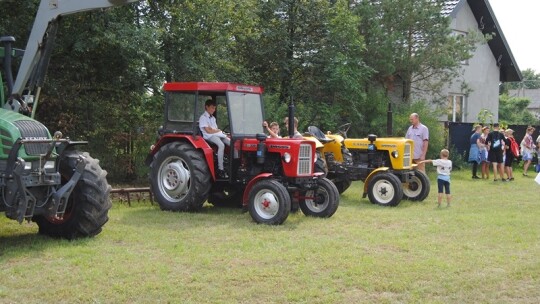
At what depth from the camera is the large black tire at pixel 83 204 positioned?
7.92m

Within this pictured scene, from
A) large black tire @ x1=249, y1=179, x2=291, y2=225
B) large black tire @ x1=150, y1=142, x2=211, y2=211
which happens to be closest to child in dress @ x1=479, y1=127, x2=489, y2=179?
large black tire @ x1=150, y1=142, x2=211, y2=211

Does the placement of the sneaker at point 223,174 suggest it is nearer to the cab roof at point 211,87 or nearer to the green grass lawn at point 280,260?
the green grass lawn at point 280,260

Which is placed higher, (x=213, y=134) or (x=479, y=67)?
(x=479, y=67)

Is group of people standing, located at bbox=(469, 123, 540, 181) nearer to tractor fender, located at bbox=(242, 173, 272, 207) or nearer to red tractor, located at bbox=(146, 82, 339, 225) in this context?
red tractor, located at bbox=(146, 82, 339, 225)

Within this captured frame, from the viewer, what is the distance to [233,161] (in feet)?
35.0

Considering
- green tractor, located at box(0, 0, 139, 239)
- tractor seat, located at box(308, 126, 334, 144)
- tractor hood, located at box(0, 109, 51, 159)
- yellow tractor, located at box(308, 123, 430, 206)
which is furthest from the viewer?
tractor seat, located at box(308, 126, 334, 144)

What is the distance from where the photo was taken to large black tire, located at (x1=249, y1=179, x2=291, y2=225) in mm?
9359

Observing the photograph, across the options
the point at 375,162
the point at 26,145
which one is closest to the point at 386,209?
the point at 375,162

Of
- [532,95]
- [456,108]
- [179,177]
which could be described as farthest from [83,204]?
[532,95]

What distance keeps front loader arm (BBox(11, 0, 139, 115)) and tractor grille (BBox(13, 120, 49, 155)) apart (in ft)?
3.07

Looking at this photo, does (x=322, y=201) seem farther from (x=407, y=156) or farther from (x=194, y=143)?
(x=407, y=156)

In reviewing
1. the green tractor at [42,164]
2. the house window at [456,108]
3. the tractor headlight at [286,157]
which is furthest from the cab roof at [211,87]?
the house window at [456,108]

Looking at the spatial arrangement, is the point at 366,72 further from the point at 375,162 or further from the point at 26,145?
the point at 26,145

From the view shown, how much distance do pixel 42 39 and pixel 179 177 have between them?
3.30 metres
